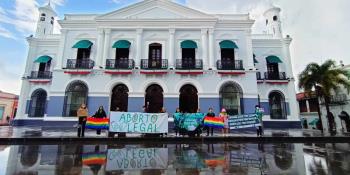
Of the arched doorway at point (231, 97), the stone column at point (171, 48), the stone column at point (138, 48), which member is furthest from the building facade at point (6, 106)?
the arched doorway at point (231, 97)

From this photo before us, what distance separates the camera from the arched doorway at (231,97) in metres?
17.4

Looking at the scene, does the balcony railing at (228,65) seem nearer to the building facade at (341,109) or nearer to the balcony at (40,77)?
the building facade at (341,109)

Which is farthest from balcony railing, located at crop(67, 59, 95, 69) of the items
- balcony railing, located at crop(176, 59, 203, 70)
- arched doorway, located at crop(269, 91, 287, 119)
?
arched doorway, located at crop(269, 91, 287, 119)

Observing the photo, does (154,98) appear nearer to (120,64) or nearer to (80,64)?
(120,64)

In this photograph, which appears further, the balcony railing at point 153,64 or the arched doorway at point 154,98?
the balcony railing at point 153,64

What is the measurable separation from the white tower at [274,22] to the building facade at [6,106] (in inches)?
1628

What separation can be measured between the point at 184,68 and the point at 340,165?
13.3 meters

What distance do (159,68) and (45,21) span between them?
1671cm

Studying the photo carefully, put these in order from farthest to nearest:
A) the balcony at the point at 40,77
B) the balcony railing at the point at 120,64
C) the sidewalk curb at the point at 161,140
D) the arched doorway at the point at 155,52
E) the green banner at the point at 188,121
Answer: the balcony at the point at 40,77 < the arched doorway at the point at 155,52 < the balcony railing at the point at 120,64 < the green banner at the point at 188,121 < the sidewalk curb at the point at 161,140

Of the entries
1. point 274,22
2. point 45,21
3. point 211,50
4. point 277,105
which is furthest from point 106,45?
point 274,22

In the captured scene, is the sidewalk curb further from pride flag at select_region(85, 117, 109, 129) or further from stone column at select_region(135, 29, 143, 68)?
stone column at select_region(135, 29, 143, 68)

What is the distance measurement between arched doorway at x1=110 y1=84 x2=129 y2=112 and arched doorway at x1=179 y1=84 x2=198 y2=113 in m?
5.03

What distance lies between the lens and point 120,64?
17344mm

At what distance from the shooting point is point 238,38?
725 inches
